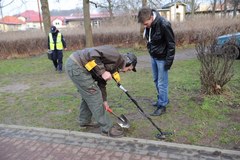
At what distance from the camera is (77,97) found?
624 cm

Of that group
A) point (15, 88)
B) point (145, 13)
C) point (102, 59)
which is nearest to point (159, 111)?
point (102, 59)

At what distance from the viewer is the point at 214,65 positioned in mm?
5387

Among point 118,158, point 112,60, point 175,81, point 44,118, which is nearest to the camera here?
point 118,158

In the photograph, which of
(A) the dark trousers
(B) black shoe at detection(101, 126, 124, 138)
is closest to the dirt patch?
(A) the dark trousers

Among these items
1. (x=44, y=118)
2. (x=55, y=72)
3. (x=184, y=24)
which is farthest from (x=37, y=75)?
(x=184, y=24)

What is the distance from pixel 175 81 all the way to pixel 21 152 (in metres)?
4.57

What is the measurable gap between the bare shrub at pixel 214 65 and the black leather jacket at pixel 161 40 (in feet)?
4.34

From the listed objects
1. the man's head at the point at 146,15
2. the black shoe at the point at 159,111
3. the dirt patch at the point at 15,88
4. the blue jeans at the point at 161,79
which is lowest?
the dirt patch at the point at 15,88

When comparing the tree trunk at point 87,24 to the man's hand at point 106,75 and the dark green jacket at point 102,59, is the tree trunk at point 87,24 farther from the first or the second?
the man's hand at point 106,75

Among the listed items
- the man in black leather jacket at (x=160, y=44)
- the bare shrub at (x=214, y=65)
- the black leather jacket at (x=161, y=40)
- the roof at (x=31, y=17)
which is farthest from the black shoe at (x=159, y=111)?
the roof at (x=31, y=17)

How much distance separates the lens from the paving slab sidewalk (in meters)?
3.51

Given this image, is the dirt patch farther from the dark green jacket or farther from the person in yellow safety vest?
the dark green jacket

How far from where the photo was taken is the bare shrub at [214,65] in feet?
17.5

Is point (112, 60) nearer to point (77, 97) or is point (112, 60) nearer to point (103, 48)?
point (103, 48)
